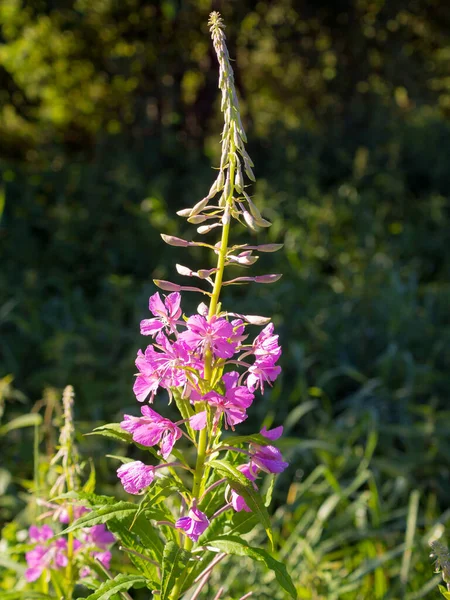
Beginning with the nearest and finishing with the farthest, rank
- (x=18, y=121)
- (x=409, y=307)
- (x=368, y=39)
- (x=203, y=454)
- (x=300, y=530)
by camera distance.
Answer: (x=203, y=454) → (x=300, y=530) → (x=409, y=307) → (x=18, y=121) → (x=368, y=39)

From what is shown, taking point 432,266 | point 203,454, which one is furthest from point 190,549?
point 432,266

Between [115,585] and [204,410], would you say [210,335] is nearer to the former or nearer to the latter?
[204,410]

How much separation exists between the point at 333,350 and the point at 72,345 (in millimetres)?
1370

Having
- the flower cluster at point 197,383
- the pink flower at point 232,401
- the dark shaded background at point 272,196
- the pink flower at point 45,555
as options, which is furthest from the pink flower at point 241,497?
the dark shaded background at point 272,196

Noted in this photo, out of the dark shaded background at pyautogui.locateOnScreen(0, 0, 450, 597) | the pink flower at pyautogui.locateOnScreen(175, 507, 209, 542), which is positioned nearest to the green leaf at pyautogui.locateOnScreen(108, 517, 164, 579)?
the pink flower at pyautogui.locateOnScreen(175, 507, 209, 542)

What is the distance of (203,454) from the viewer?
116 centimetres

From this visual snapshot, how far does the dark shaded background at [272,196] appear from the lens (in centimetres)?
379

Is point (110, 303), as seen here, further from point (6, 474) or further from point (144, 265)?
point (6, 474)

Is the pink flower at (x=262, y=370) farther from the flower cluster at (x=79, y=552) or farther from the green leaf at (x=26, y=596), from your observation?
the green leaf at (x=26, y=596)

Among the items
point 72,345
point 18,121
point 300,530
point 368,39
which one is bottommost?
point 300,530

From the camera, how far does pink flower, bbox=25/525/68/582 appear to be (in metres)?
1.50

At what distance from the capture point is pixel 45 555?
4.95 ft

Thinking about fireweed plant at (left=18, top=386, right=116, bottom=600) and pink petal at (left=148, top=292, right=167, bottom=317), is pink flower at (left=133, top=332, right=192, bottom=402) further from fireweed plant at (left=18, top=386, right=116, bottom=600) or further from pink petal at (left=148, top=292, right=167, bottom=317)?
fireweed plant at (left=18, top=386, right=116, bottom=600)

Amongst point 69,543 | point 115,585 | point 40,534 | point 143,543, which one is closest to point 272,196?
point 40,534
